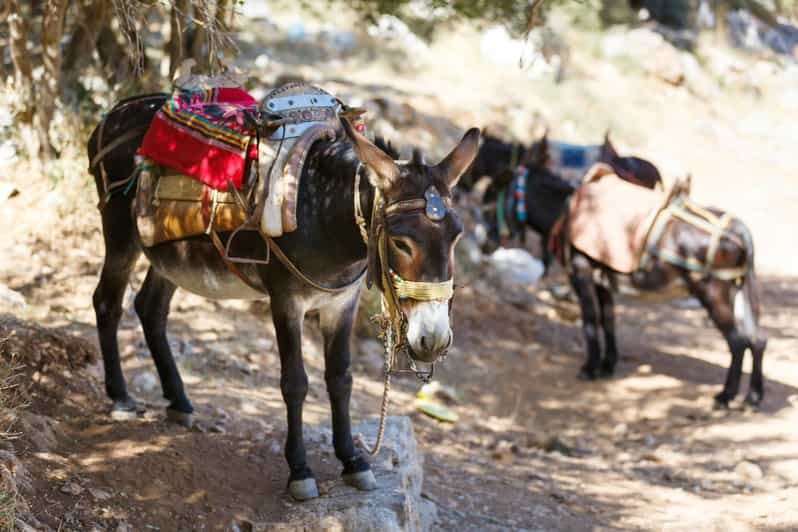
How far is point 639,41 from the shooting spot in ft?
72.6

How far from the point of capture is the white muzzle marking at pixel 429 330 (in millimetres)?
3359

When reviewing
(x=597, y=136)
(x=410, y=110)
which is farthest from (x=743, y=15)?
(x=410, y=110)

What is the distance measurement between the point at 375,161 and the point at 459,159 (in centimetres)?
36

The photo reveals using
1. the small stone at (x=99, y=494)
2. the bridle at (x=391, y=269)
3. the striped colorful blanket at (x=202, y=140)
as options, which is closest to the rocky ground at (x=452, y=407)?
the small stone at (x=99, y=494)

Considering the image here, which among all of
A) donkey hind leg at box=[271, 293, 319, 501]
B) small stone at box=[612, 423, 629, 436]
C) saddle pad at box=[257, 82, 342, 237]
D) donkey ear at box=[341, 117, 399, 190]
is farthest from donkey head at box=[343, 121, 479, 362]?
small stone at box=[612, 423, 629, 436]

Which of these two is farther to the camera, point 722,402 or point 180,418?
point 722,402

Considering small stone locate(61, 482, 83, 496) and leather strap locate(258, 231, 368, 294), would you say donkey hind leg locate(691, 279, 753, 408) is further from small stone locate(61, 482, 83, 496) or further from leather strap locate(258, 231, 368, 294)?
small stone locate(61, 482, 83, 496)

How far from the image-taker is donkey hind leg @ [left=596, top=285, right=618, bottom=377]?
894cm

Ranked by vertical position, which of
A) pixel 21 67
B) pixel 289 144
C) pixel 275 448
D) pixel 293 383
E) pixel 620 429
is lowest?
pixel 620 429

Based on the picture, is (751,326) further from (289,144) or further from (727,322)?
(289,144)

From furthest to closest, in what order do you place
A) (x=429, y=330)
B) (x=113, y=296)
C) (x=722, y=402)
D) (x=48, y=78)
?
1. (x=722, y=402)
2. (x=48, y=78)
3. (x=113, y=296)
4. (x=429, y=330)

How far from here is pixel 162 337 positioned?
4.95 metres

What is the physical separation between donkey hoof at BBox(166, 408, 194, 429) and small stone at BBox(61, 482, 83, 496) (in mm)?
990

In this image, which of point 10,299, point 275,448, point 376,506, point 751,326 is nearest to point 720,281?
point 751,326
